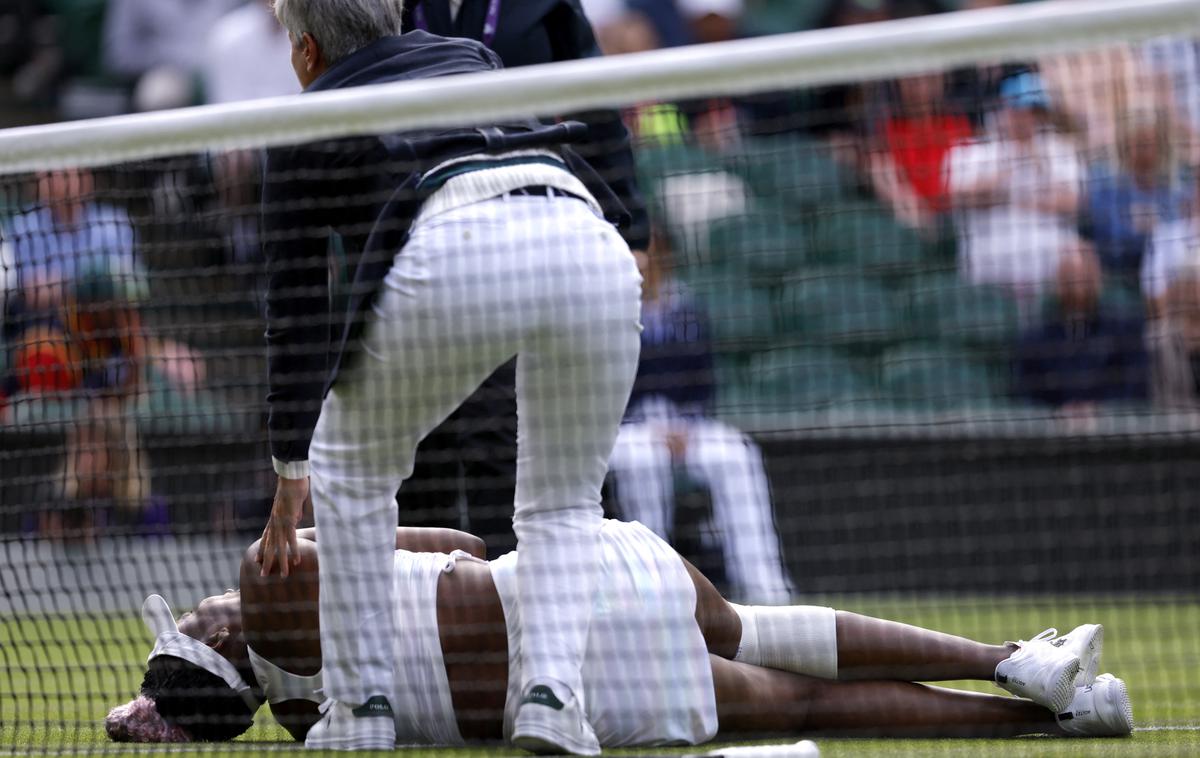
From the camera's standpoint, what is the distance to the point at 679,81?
2.89 m

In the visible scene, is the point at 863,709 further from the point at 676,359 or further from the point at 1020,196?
the point at 676,359

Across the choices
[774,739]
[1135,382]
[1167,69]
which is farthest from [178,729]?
[1135,382]

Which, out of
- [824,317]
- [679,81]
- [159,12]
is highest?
[159,12]

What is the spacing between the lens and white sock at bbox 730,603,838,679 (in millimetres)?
3373

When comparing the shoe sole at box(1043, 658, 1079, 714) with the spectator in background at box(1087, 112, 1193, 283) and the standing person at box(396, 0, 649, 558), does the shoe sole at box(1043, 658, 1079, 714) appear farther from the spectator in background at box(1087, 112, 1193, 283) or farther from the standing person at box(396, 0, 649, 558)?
the standing person at box(396, 0, 649, 558)

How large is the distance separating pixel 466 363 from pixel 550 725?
671mm

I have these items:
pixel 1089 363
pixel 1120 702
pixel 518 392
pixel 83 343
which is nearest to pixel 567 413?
pixel 518 392

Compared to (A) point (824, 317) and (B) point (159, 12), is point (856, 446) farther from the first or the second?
(B) point (159, 12)

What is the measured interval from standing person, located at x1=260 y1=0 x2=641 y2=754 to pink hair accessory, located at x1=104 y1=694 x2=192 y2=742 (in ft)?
1.36

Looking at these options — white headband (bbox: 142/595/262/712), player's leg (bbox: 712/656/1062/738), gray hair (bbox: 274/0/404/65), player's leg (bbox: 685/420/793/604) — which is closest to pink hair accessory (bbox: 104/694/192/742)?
white headband (bbox: 142/595/262/712)

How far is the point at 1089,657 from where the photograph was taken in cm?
330

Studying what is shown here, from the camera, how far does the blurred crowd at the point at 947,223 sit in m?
4.06

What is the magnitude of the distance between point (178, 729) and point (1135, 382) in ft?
12.3

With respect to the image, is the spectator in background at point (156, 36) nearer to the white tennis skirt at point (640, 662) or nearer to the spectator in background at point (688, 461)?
the spectator in background at point (688, 461)
